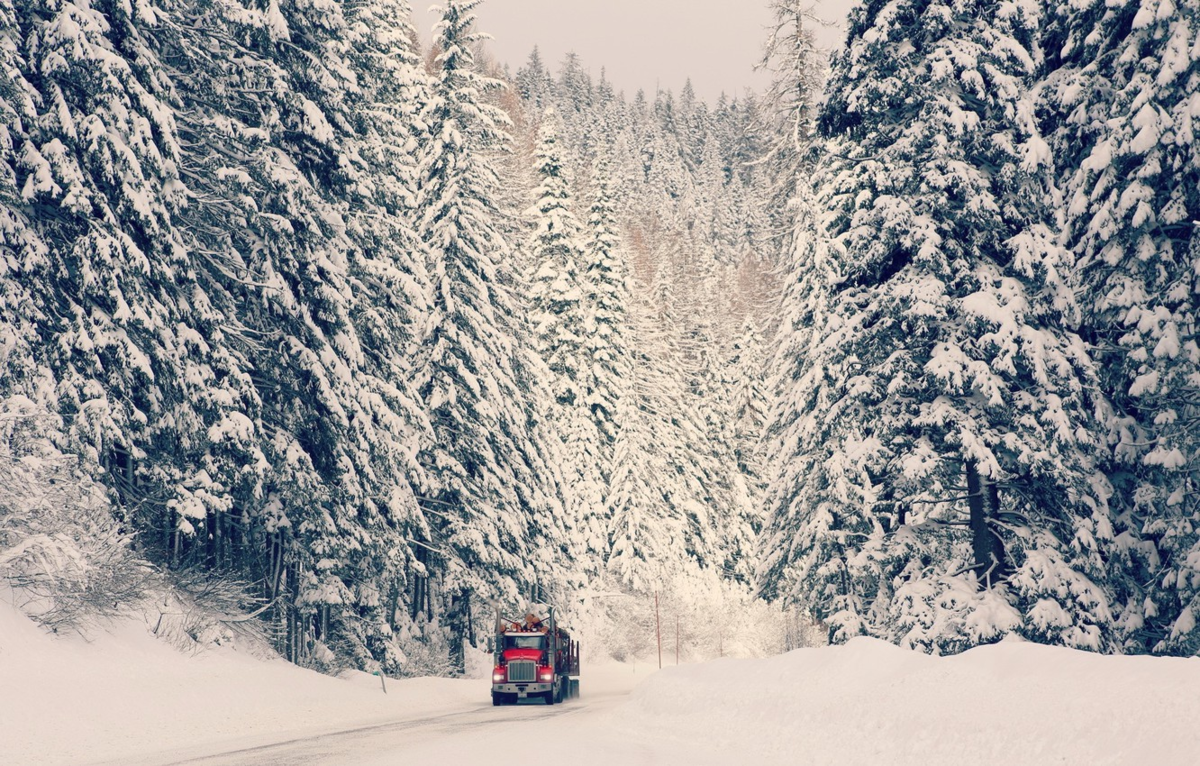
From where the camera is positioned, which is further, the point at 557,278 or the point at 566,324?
the point at 566,324

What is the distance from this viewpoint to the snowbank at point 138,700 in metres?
14.5

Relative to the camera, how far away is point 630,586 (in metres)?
53.1

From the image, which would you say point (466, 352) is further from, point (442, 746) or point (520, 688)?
point (442, 746)

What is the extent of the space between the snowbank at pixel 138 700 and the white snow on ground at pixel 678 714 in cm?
4

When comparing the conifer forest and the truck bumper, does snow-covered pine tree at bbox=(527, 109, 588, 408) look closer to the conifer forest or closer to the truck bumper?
the conifer forest

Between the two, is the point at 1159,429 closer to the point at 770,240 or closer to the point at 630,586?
the point at 770,240

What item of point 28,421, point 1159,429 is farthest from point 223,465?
point 1159,429

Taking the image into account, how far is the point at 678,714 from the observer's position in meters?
18.3

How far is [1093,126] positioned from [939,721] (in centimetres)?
1278

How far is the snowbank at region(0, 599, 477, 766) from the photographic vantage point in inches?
569

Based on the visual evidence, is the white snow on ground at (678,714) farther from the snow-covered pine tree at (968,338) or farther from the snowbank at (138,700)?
the snow-covered pine tree at (968,338)

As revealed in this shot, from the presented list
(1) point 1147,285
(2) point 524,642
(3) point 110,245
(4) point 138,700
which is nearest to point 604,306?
(2) point 524,642

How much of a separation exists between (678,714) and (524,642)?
11871 mm

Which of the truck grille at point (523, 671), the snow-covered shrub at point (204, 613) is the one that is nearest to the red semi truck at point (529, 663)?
the truck grille at point (523, 671)
